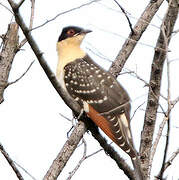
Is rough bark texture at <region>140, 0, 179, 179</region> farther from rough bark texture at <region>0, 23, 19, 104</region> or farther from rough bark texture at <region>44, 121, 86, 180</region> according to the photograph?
rough bark texture at <region>0, 23, 19, 104</region>

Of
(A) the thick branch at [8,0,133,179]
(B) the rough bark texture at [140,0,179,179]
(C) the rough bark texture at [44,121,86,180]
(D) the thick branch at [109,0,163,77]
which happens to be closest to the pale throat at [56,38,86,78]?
(D) the thick branch at [109,0,163,77]

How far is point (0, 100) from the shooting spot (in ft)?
21.6

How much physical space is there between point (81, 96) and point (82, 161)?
102cm

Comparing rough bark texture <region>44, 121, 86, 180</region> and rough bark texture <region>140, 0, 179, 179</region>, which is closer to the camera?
rough bark texture <region>140, 0, 179, 179</region>

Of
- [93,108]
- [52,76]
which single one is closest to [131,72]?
[52,76]

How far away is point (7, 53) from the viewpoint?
671 cm

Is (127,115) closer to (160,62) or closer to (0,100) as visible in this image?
(160,62)

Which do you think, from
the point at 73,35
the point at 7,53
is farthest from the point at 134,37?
the point at 7,53

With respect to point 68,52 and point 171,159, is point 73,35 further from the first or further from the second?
point 171,159

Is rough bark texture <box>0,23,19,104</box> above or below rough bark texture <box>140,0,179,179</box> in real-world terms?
above

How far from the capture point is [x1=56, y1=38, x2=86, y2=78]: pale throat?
7.09 m

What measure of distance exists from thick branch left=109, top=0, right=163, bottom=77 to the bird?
0.31 meters

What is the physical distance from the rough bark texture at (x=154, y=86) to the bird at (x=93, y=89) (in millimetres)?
188

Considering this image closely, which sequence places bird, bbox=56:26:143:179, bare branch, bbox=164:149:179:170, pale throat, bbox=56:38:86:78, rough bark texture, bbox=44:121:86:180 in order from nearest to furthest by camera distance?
bare branch, bbox=164:149:179:170
rough bark texture, bbox=44:121:86:180
bird, bbox=56:26:143:179
pale throat, bbox=56:38:86:78
